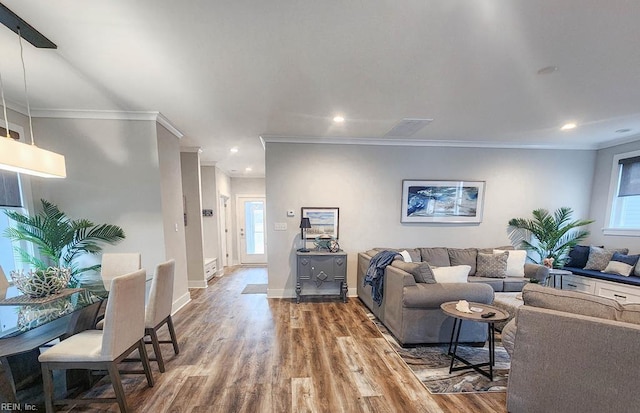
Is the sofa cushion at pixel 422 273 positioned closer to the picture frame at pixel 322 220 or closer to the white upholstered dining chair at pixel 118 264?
the picture frame at pixel 322 220

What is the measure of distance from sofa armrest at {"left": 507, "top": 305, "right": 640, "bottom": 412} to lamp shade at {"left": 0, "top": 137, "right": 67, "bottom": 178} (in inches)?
135

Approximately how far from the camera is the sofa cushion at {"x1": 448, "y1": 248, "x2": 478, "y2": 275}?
3.81m

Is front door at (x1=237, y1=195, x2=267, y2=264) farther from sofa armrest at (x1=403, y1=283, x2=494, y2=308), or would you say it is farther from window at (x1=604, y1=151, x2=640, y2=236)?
window at (x1=604, y1=151, x2=640, y2=236)

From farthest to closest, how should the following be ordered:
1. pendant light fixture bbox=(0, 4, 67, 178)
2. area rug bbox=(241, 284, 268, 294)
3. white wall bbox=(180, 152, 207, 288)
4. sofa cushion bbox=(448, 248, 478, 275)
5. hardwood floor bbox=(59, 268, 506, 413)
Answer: white wall bbox=(180, 152, 207, 288)
area rug bbox=(241, 284, 268, 294)
sofa cushion bbox=(448, 248, 478, 275)
hardwood floor bbox=(59, 268, 506, 413)
pendant light fixture bbox=(0, 4, 67, 178)

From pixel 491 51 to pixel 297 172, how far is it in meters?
2.78

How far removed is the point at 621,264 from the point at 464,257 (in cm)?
209

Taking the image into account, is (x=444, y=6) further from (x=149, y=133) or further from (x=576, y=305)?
(x=149, y=133)

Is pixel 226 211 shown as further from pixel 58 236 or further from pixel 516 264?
pixel 516 264

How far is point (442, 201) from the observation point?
4.12 m

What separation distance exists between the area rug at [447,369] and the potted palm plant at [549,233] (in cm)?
240

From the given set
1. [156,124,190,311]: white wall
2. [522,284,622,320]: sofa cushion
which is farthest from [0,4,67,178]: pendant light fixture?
[522,284,622,320]: sofa cushion

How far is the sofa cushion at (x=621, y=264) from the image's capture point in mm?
3391

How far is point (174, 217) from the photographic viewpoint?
3418 millimetres

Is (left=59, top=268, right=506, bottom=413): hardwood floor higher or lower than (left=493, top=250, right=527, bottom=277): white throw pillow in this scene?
lower
